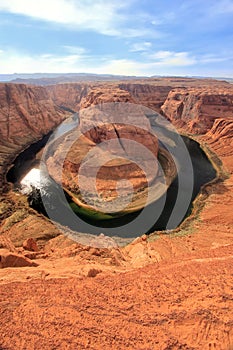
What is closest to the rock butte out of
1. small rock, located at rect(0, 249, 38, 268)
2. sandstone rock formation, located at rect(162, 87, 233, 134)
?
small rock, located at rect(0, 249, 38, 268)

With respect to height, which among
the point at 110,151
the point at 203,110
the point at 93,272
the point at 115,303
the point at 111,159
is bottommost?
the point at 111,159

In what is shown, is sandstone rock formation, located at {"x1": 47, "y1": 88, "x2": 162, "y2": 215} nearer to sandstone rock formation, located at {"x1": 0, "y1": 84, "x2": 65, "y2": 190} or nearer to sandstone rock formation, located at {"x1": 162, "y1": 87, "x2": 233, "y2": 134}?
sandstone rock formation, located at {"x1": 0, "y1": 84, "x2": 65, "y2": 190}

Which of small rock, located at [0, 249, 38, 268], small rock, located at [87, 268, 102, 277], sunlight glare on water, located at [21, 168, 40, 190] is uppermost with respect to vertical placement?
small rock, located at [87, 268, 102, 277]

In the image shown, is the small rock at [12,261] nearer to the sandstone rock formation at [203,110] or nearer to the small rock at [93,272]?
the small rock at [93,272]

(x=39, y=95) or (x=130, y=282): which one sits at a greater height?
(x=39, y=95)

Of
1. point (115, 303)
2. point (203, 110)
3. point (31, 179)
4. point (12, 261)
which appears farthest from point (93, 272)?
point (203, 110)

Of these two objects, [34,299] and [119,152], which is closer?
[34,299]

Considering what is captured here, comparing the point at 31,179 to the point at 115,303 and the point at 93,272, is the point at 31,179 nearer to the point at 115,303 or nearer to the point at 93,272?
the point at 93,272

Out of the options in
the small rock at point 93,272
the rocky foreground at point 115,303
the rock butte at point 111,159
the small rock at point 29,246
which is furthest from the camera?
the rock butte at point 111,159

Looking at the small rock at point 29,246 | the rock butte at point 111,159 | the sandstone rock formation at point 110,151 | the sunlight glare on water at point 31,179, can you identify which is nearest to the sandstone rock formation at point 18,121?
the sunlight glare on water at point 31,179

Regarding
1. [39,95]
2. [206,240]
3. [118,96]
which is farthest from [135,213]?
[39,95]

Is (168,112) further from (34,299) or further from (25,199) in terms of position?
(34,299)
